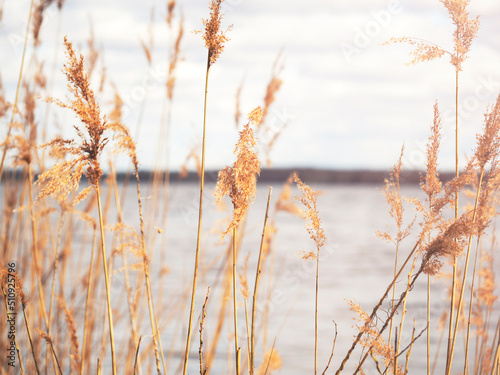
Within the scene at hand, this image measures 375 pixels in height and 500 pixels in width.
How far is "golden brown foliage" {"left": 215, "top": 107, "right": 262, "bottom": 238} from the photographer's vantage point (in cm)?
116

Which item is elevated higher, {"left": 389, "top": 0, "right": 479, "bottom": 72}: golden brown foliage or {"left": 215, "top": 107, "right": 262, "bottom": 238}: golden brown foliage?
{"left": 389, "top": 0, "right": 479, "bottom": 72}: golden brown foliage

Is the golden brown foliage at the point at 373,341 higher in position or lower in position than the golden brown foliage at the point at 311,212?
lower

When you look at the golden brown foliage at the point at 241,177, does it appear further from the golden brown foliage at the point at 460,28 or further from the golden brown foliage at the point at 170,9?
the golden brown foliage at the point at 170,9

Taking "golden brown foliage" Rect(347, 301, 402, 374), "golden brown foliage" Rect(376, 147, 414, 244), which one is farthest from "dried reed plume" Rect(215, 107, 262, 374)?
"golden brown foliage" Rect(376, 147, 414, 244)

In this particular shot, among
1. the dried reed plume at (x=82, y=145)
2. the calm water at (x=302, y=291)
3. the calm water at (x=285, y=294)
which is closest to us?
the dried reed plume at (x=82, y=145)

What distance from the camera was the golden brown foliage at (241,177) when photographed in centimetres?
116

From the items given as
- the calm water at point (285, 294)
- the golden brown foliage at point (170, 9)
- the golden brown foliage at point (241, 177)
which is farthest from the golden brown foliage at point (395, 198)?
the golden brown foliage at point (170, 9)

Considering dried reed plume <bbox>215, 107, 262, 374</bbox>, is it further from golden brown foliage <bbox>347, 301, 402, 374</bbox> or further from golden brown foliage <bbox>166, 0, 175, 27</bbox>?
golden brown foliage <bbox>166, 0, 175, 27</bbox>

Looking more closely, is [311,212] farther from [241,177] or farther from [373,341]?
[373,341]

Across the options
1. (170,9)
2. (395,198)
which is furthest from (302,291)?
(395,198)

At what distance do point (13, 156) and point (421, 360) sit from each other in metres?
5.67

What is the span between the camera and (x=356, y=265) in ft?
47.5

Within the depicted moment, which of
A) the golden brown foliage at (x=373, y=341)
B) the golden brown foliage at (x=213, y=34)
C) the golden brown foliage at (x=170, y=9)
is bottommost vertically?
the golden brown foliage at (x=373, y=341)

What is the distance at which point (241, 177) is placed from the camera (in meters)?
1.17
